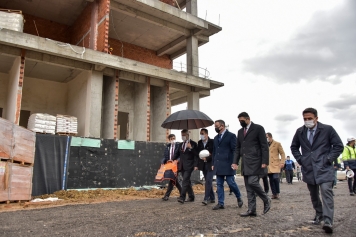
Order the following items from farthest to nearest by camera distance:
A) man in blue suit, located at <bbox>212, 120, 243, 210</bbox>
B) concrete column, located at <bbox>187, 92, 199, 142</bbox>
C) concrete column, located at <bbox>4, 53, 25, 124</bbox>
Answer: concrete column, located at <bbox>187, 92, 199, 142</bbox>, concrete column, located at <bbox>4, 53, 25, 124</bbox>, man in blue suit, located at <bbox>212, 120, 243, 210</bbox>

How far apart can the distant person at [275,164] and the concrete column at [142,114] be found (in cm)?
794

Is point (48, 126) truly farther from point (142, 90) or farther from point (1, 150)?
point (142, 90)

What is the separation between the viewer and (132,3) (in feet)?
51.0

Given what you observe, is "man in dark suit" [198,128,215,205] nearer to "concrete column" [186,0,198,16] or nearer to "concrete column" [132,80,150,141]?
"concrete column" [132,80,150,141]

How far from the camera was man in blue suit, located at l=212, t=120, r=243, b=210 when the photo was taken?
21.6 feet

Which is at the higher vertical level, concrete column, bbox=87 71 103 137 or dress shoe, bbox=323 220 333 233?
Answer: concrete column, bbox=87 71 103 137

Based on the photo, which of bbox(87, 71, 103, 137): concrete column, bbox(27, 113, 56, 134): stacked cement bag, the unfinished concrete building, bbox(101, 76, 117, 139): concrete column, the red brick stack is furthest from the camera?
bbox(101, 76, 117, 139): concrete column

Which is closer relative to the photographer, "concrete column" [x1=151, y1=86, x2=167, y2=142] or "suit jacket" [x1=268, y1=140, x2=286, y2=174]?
"suit jacket" [x1=268, y1=140, x2=286, y2=174]

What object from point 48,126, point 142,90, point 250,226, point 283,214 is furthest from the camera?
point 142,90

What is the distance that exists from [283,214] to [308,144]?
1.68m

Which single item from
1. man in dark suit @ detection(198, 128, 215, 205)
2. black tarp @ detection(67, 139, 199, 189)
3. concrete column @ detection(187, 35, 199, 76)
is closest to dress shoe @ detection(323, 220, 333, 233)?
man in dark suit @ detection(198, 128, 215, 205)

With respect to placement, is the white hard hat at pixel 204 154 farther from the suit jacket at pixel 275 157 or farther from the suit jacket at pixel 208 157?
the suit jacket at pixel 275 157

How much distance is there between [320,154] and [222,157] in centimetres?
239

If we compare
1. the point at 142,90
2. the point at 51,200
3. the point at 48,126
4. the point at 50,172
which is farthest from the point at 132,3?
the point at 51,200
